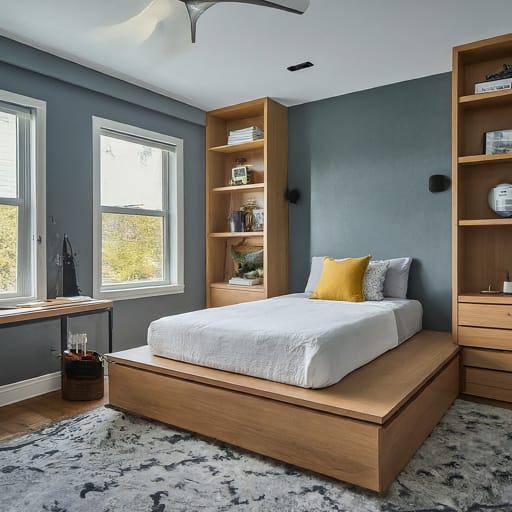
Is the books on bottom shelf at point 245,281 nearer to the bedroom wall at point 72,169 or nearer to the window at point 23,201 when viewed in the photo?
the bedroom wall at point 72,169

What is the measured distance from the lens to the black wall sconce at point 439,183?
3.60 metres

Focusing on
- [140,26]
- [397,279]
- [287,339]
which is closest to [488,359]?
[397,279]

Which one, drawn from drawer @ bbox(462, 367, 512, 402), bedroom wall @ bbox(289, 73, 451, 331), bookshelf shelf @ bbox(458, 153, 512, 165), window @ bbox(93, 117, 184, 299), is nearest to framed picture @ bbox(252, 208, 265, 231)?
bedroom wall @ bbox(289, 73, 451, 331)

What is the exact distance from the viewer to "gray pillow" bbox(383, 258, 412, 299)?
3.66m

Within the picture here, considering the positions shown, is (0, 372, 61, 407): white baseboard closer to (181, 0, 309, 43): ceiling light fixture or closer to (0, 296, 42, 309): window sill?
(0, 296, 42, 309): window sill

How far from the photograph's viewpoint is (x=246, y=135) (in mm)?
4422

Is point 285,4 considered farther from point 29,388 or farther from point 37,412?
point 29,388

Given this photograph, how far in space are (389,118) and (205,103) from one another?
174 centimetres

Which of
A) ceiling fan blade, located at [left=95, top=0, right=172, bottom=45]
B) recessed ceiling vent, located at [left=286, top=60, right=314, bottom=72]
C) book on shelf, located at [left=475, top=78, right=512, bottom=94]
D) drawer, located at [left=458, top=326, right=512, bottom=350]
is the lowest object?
drawer, located at [left=458, top=326, right=512, bottom=350]

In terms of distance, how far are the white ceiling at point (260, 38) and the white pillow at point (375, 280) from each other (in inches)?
60.9

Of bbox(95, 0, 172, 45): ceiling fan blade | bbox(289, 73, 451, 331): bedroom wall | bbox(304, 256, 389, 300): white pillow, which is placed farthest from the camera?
bbox(289, 73, 451, 331): bedroom wall

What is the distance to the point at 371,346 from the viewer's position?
2627mm

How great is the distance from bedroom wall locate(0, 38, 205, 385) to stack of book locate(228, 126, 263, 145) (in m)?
0.54

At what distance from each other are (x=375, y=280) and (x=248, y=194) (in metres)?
1.73
